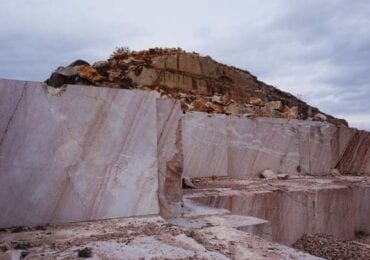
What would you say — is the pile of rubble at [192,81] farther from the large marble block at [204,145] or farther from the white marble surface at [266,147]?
the large marble block at [204,145]

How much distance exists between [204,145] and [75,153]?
3.02 metres

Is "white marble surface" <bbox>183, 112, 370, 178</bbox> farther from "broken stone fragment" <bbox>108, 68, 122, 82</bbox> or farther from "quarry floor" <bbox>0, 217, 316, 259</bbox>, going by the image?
"broken stone fragment" <bbox>108, 68, 122, 82</bbox>

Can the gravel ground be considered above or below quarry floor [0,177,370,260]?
below

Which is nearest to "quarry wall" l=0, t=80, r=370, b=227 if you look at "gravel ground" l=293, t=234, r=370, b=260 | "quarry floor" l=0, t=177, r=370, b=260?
"quarry floor" l=0, t=177, r=370, b=260

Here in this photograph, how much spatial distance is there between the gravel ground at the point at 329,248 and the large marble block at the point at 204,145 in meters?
1.67

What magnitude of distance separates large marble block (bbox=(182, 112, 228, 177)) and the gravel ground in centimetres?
167

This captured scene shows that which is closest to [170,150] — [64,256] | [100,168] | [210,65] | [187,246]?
[100,168]

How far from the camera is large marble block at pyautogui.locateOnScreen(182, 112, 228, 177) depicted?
19.5ft

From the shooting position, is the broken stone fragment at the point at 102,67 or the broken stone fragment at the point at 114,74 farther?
the broken stone fragment at the point at 102,67

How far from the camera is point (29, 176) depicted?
313cm

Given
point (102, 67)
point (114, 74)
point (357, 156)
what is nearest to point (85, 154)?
point (357, 156)

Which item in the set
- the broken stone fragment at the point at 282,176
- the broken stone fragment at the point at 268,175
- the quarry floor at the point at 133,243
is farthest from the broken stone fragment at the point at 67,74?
the broken stone fragment at the point at 282,176

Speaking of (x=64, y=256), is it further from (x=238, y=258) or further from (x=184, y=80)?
(x=184, y=80)

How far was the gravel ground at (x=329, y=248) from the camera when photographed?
444cm
